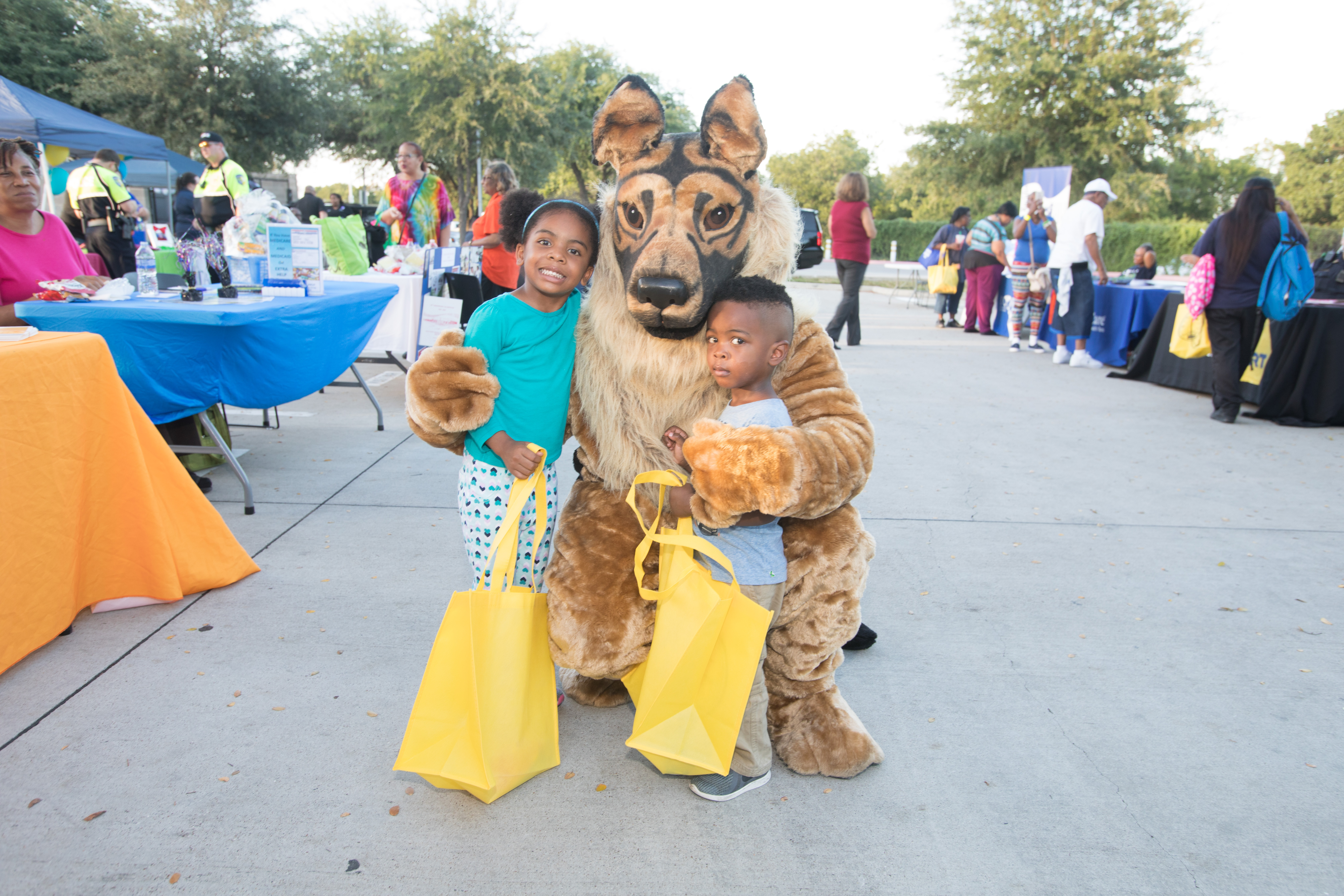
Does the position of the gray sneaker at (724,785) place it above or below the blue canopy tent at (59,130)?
below

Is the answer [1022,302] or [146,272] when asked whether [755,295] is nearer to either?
[146,272]

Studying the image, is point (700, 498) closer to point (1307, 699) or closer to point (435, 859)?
point (435, 859)

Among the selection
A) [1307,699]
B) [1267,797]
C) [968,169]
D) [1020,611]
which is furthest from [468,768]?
[968,169]

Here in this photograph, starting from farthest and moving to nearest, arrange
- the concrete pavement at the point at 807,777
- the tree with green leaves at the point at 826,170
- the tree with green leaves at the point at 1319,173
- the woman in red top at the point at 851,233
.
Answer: the tree with green leaves at the point at 826,170, the tree with green leaves at the point at 1319,173, the woman in red top at the point at 851,233, the concrete pavement at the point at 807,777

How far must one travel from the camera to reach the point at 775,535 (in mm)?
2174

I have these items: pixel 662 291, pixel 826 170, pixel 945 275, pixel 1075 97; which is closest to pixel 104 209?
pixel 662 291

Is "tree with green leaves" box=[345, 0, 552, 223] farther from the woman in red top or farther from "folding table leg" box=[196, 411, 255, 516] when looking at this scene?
"folding table leg" box=[196, 411, 255, 516]

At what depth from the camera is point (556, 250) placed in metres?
2.23

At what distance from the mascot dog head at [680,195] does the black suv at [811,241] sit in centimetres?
76

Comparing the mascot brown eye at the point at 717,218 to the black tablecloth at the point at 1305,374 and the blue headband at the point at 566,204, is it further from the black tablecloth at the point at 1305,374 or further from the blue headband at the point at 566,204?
the black tablecloth at the point at 1305,374

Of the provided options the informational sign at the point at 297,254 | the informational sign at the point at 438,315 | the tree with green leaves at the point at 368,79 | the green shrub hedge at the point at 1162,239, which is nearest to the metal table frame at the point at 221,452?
the informational sign at the point at 297,254

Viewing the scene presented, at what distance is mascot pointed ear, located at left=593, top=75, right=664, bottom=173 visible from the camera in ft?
7.53

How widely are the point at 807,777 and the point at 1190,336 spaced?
6.23 m

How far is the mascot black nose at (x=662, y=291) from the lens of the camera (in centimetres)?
206
